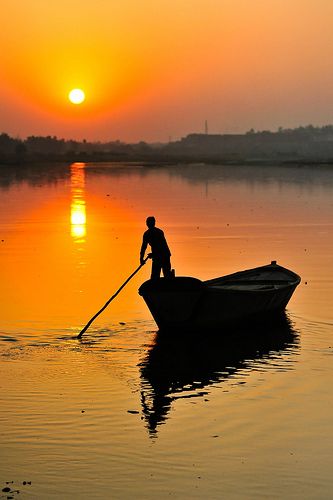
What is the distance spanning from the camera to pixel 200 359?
18.7 meters

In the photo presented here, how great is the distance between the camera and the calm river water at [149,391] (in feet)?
39.3

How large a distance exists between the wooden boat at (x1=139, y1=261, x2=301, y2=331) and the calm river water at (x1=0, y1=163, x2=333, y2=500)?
1.31 feet

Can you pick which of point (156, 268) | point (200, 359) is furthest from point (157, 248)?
point (200, 359)

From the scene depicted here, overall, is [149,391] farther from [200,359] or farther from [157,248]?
[157,248]

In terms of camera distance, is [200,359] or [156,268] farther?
[156,268]

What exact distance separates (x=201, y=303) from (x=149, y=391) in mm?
4471

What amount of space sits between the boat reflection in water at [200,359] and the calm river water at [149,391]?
1.4 inches

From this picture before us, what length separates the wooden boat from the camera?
66.1 ft

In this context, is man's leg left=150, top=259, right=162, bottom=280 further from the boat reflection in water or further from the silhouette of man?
the boat reflection in water

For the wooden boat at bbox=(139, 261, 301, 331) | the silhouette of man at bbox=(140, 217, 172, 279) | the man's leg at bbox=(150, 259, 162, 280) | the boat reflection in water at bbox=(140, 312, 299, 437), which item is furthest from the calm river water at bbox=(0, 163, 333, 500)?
the silhouette of man at bbox=(140, 217, 172, 279)

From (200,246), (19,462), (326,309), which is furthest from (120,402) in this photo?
(200,246)

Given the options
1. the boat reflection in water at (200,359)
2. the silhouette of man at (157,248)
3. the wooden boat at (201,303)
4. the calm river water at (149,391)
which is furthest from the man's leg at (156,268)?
the boat reflection in water at (200,359)

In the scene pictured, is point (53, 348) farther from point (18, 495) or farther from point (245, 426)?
point (18, 495)

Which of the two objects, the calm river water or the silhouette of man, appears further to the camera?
the silhouette of man
